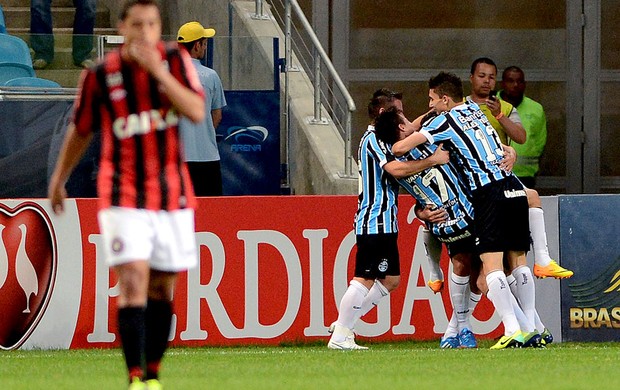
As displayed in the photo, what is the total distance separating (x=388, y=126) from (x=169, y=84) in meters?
4.45

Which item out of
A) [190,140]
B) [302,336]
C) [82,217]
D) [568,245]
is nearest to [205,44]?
[190,140]

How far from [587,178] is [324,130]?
4845 mm

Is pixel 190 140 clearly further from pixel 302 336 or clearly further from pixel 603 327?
pixel 603 327

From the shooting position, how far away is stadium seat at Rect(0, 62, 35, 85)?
39.8 ft

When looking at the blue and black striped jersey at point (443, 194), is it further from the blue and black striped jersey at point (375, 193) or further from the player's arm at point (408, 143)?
the player's arm at point (408, 143)

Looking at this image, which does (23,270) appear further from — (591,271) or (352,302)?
(591,271)

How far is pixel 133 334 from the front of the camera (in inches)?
234

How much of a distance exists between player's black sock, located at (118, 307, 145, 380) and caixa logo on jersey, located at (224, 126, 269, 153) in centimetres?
649

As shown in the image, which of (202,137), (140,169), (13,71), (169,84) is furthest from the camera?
(13,71)

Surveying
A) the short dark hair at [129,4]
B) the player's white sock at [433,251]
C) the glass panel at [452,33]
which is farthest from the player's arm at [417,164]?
the glass panel at [452,33]

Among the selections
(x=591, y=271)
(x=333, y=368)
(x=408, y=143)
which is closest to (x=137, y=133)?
(x=333, y=368)

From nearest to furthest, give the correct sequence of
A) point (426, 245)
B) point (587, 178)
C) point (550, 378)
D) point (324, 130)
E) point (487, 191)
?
point (550, 378) → point (487, 191) → point (426, 245) → point (324, 130) → point (587, 178)

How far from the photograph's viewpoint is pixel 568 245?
36.0 feet

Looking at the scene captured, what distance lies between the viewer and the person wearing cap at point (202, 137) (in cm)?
1130
